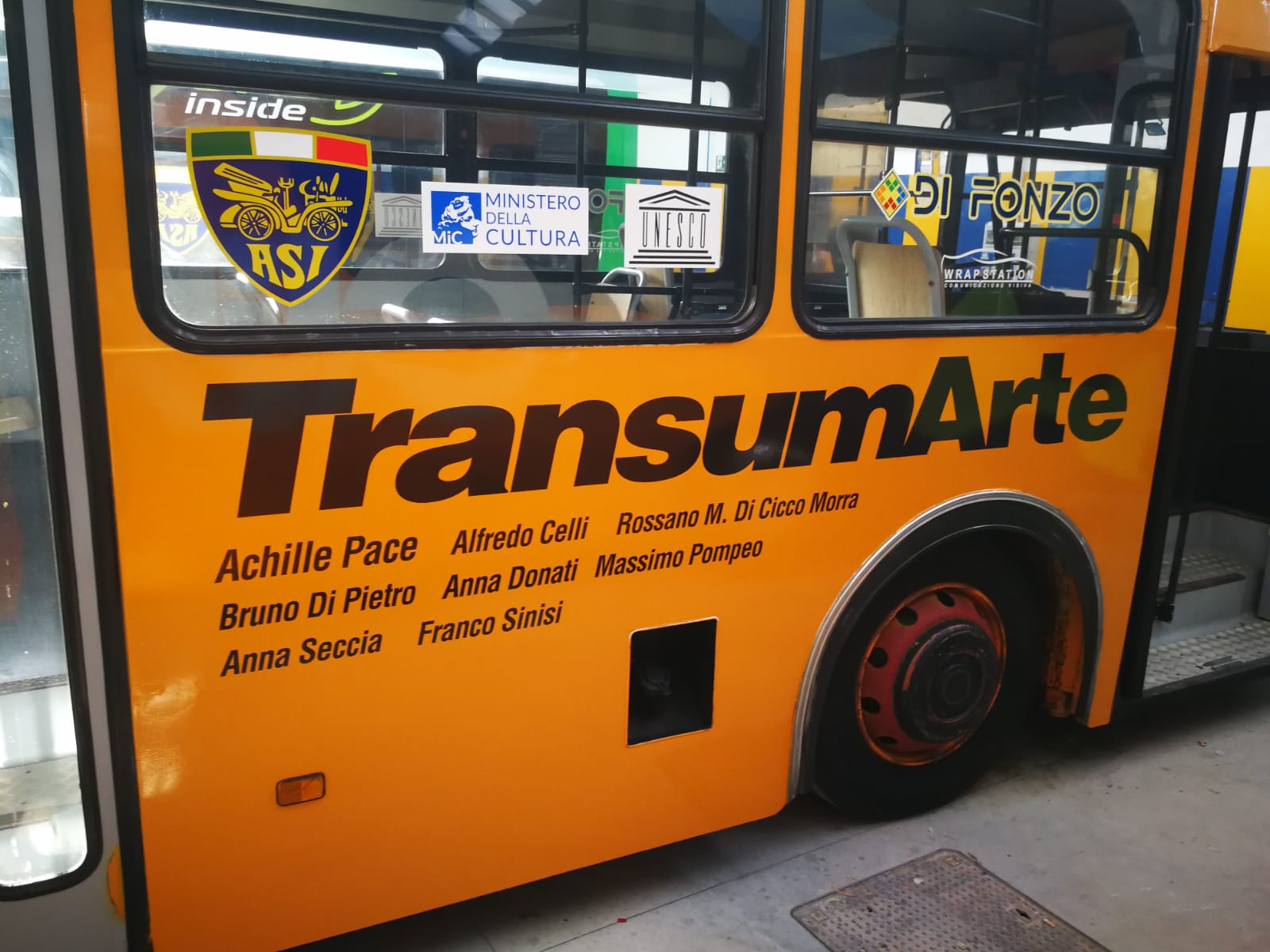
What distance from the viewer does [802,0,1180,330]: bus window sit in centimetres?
249

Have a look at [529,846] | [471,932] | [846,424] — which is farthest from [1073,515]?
[471,932]

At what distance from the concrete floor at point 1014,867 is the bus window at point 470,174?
1.60 metres

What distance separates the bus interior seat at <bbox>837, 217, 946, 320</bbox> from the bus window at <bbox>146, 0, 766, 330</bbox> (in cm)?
37

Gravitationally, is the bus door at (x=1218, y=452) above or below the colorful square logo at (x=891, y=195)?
below

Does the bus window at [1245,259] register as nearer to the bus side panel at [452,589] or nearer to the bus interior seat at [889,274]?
the bus interior seat at [889,274]

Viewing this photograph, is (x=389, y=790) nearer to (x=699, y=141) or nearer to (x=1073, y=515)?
(x=699, y=141)

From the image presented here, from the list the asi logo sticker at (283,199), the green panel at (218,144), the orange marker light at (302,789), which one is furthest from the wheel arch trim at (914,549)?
the green panel at (218,144)

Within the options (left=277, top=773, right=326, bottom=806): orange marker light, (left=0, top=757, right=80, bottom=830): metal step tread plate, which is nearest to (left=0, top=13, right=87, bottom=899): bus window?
(left=0, top=757, right=80, bottom=830): metal step tread plate

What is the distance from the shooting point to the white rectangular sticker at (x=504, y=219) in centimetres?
203

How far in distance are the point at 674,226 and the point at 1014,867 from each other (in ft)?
6.98

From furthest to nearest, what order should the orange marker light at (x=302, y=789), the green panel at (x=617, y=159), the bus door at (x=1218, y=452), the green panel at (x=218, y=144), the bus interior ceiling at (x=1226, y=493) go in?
the bus interior ceiling at (x=1226, y=493), the bus door at (x=1218, y=452), the green panel at (x=617, y=159), the orange marker light at (x=302, y=789), the green panel at (x=218, y=144)

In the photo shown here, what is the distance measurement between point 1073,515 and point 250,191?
2.47 m

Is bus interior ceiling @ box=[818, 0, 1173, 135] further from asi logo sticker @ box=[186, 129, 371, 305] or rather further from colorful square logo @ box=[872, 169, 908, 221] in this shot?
asi logo sticker @ box=[186, 129, 371, 305]

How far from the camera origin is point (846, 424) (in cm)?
261
